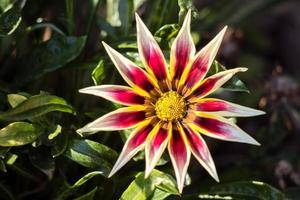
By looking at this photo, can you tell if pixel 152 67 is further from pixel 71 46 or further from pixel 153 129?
pixel 71 46

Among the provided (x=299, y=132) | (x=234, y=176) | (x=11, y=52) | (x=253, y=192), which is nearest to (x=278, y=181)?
(x=234, y=176)

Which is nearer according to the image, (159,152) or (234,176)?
(159,152)

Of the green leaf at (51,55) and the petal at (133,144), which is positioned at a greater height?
the green leaf at (51,55)

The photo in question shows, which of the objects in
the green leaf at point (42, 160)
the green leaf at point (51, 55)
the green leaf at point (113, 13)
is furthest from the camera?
the green leaf at point (113, 13)

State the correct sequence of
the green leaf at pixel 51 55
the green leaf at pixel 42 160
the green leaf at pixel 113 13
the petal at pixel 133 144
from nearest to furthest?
1. the petal at pixel 133 144
2. the green leaf at pixel 42 160
3. the green leaf at pixel 51 55
4. the green leaf at pixel 113 13

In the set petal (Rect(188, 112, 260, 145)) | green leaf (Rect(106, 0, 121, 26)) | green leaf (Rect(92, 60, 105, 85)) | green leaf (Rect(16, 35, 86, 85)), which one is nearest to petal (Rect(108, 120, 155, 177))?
petal (Rect(188, 112, 260, 145))

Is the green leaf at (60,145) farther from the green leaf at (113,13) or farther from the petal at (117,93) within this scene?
the green leaf at (113,13)

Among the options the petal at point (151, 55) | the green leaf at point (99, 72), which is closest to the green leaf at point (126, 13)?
the green leaf at point (99, 72)

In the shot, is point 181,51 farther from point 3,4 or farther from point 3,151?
point 3,4
